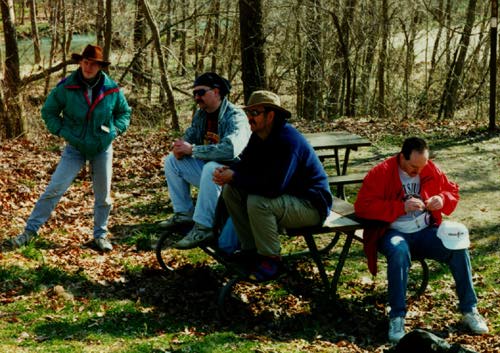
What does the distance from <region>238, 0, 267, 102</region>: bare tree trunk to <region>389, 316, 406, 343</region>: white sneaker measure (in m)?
8.16

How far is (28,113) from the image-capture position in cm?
1475

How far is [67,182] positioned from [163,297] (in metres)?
1.81

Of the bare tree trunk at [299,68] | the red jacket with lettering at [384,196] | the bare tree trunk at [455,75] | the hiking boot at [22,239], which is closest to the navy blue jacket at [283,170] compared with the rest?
the red jacket with lettering at [384,196]

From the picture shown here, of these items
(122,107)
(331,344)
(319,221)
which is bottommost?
(331,344)

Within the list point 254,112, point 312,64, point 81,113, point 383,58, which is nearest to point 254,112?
point 254,112

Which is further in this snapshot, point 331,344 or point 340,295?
point 340,295

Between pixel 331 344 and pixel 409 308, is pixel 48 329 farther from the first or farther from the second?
pixel 409 308

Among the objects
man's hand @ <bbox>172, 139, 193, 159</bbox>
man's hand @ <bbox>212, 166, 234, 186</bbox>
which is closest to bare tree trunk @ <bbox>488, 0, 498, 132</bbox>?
man's hand @ <bbox>172, 139, 193, 159</bbox>

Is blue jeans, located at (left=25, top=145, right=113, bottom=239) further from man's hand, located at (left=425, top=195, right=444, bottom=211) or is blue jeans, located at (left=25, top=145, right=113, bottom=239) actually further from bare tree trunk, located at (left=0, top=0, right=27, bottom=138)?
bare tree trunk, located at (left=0, top=0, right=27, bottom=138)

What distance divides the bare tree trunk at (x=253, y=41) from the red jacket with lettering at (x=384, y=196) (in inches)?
292

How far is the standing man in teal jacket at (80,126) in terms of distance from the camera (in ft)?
23.7

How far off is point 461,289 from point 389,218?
0.79 metres

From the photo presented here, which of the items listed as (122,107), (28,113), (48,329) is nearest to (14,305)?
(48,329)

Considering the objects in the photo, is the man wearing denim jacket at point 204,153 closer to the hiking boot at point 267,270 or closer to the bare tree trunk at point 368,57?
the hiking boot at point 267,270
